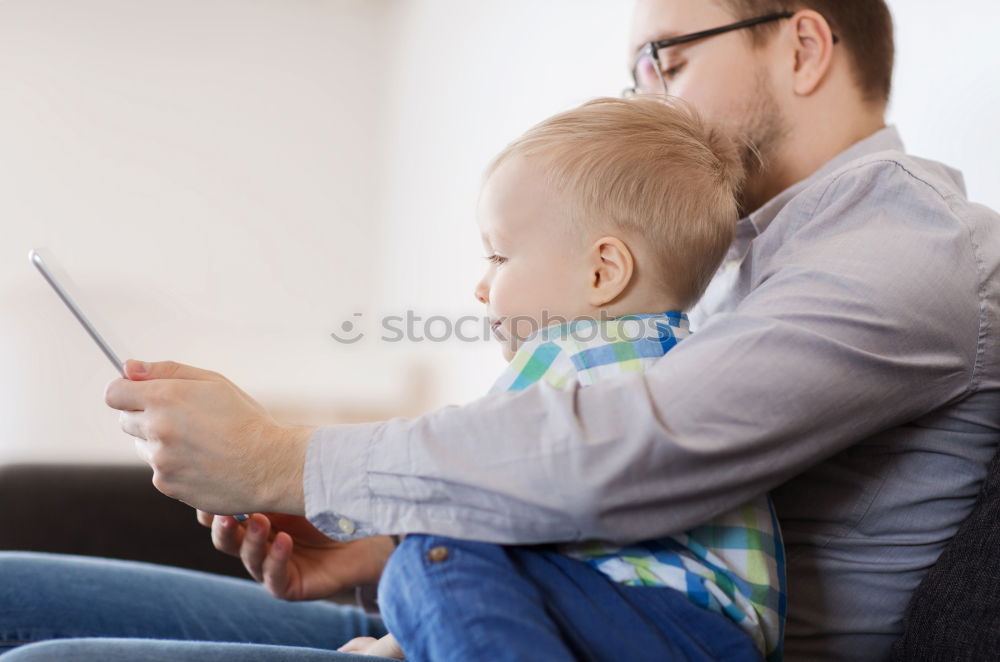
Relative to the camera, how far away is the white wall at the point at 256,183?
345 centimetres

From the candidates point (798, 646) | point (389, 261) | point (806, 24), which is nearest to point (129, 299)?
point (389, 261)

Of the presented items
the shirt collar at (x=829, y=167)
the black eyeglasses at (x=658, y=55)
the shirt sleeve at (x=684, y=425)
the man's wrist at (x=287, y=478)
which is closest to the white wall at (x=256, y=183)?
the black eyeglasses at (x=658, y=55)

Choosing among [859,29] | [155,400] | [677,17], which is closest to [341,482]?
[155,400]

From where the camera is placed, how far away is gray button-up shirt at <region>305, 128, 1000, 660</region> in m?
0.74

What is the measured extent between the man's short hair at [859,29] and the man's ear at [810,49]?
0.02 meters

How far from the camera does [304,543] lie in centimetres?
122

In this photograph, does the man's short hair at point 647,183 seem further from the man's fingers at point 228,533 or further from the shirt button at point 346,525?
the man's fingers at point 228,533

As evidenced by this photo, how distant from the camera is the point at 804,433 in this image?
79 centimetres

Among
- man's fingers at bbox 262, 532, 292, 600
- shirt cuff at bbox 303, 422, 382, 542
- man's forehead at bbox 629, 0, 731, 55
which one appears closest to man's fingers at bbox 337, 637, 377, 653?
man's fingers at bbox 262, 532, 292, 600

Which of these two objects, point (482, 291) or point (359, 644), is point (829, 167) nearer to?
point (482, 291)

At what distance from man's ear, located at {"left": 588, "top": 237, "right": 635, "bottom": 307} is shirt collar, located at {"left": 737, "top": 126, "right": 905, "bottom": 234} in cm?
33

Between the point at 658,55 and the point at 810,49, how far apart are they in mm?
235

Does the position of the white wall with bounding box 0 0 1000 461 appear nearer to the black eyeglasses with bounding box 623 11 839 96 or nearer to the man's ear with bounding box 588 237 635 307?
the black eyeglasses with bounding box 623 11 839 96

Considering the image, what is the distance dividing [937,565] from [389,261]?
3635mm
